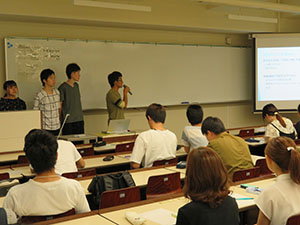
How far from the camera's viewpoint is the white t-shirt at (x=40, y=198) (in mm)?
2307

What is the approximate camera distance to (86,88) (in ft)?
24.3

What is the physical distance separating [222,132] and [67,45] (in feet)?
14.3

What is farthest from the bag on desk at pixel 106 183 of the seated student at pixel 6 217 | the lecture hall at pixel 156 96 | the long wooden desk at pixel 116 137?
the long wooden desk at pixel 116 137

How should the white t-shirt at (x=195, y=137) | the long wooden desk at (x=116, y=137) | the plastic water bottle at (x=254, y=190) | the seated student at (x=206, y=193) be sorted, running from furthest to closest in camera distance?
the long wooden desk at (x=116, y=137), the white t-shirt at (x=195, y=137), the plastic water bottle at (x=254, y=190), the seated student at (x=206, y=193)

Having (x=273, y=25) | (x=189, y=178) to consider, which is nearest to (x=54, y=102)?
(x=189, y=178)

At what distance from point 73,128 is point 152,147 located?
3.13 meters

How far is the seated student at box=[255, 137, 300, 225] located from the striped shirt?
4.76 meters

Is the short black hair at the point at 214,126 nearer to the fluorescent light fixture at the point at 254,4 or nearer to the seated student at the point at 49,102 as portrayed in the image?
the seated student at the point at 49,102

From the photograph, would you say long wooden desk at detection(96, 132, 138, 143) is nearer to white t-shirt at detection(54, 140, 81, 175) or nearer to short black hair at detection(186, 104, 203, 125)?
short black hair at detection(186, 104, 203, 125)

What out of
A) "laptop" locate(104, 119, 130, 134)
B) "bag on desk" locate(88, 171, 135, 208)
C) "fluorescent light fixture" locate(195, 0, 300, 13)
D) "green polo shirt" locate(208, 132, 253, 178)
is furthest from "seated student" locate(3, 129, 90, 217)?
"fluorescent light fixture" locate(195, 0, 300, 13)

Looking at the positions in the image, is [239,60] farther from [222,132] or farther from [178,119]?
[222,132]

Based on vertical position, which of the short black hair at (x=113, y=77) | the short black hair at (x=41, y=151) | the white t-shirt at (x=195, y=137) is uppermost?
the short black hair at (x=113, y=77)

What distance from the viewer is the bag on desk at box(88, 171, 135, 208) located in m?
2.91

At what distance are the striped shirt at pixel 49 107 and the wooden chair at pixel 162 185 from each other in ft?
12.1
